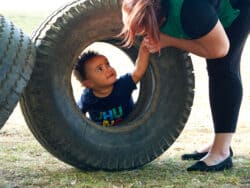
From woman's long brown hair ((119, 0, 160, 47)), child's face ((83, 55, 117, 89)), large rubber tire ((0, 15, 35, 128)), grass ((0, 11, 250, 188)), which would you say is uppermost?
woman's long brown hair ((119, 0, 160, 47))

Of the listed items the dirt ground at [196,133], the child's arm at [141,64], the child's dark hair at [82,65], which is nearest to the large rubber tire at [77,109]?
the child's arm at [141,64]

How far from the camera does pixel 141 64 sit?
11.2 ft

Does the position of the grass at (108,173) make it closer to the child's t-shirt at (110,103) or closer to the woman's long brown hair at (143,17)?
the child's t-shirt at (110,103)

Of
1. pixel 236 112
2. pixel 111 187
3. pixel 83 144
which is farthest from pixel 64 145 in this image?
pixel 236 112

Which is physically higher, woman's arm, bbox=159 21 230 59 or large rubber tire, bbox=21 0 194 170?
woman's arm, bbox=159 21 230 59

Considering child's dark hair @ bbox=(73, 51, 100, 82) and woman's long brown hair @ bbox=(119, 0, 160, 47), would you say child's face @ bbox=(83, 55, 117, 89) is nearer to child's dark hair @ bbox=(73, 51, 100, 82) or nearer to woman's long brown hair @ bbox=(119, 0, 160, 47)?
child's dark hair @ bbox=(73, 51, 100, 82)

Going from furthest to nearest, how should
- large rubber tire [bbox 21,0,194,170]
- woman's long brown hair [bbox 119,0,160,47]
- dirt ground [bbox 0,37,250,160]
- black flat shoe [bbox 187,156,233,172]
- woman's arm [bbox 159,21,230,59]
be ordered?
dirt ground [bbox 0,37,250,160], black flat shoe [bbox 187,156,233,172], large rubber tire [bbox 21,0,194,170], woman's arm [bbox 159,21,230,59], woman's long brown hair [bbox 119,0,160,47]

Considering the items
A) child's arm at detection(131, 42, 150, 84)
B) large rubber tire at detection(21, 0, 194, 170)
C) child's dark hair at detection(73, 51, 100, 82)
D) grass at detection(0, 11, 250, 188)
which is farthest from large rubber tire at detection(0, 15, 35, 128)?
child's arm at detection(131, 42, 150, 84)

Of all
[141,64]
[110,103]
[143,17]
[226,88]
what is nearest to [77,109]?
[110,103]

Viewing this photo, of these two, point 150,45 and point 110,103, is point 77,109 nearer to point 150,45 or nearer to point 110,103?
point 110,103

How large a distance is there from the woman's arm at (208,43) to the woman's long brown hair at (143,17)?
23 cm

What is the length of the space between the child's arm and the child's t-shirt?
37 millimetres

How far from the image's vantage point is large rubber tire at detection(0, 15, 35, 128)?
2.91 meters

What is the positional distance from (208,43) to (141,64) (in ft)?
1.77
